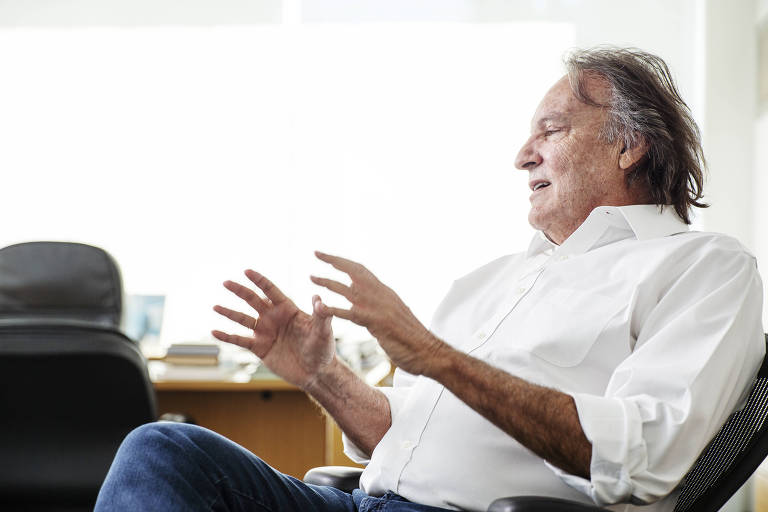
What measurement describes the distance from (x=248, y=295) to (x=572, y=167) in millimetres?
707

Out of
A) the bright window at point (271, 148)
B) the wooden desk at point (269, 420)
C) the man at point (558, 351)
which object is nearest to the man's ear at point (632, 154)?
the man at point (558, 351)

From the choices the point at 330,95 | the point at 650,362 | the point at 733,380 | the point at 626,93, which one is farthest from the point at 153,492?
the point at 330,95

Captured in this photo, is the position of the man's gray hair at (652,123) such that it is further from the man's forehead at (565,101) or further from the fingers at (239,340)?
the fingers at (239,340)

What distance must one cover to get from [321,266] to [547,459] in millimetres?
2849

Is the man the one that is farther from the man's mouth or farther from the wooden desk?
the wooden desk

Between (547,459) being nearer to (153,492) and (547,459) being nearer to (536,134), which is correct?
(153,492)

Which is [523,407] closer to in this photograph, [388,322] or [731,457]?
[388,322]

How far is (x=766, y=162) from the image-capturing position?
11.1 ft

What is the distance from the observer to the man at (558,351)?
41.0 inches

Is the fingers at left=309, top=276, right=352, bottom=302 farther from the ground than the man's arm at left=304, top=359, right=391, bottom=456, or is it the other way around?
the fingers at left=309, top=276, right=352, bottom=302

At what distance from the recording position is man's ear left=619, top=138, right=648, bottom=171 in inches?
58.2

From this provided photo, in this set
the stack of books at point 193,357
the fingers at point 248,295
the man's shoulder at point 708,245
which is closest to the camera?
the man's shoulder at point 708,245

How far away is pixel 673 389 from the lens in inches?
41.2

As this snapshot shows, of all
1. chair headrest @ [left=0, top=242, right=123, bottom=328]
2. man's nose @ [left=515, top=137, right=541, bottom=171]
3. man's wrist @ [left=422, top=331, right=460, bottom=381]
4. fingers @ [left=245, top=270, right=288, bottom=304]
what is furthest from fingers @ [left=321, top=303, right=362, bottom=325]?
chair headrest @ [left=0, top=242, right=123, bottom=328]
